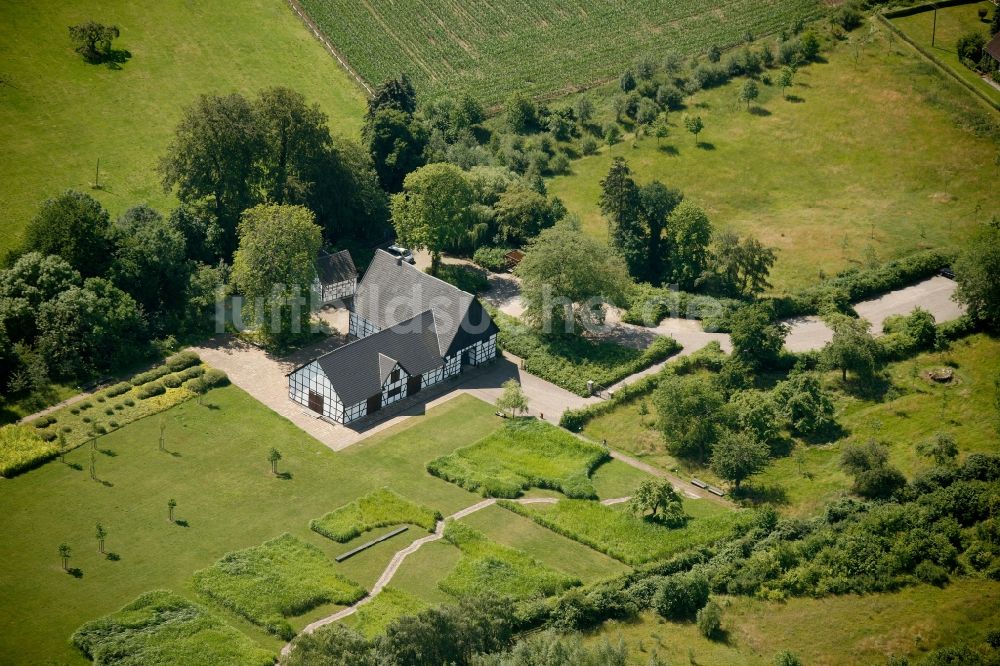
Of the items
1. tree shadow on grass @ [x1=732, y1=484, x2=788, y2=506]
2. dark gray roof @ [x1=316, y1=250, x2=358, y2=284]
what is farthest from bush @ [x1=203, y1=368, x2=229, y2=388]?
tree shadow on grass @ [x1=732, y1=484, x2=788, y2=506]

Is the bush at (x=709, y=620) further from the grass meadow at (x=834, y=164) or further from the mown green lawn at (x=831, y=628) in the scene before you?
the grass meadow at (x=834, y=164)

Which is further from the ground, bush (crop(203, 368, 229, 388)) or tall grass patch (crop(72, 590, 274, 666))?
bush (crop(203, 368, 229, 388))

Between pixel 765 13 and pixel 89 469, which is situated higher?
pixel 765 13

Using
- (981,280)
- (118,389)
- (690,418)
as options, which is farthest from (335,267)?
(981,280)

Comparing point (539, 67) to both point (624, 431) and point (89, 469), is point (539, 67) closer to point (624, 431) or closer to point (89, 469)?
point (624, 431)

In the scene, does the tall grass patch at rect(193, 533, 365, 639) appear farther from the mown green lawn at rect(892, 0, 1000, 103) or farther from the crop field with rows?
the mown green lawn at rect(892, 0, 1000, 103)

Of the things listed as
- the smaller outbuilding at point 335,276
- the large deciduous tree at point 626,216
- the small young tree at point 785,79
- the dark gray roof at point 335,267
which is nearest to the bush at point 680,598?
the large deciduous tree at point 626,216

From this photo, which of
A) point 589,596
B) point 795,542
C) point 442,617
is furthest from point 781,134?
point 442,617
